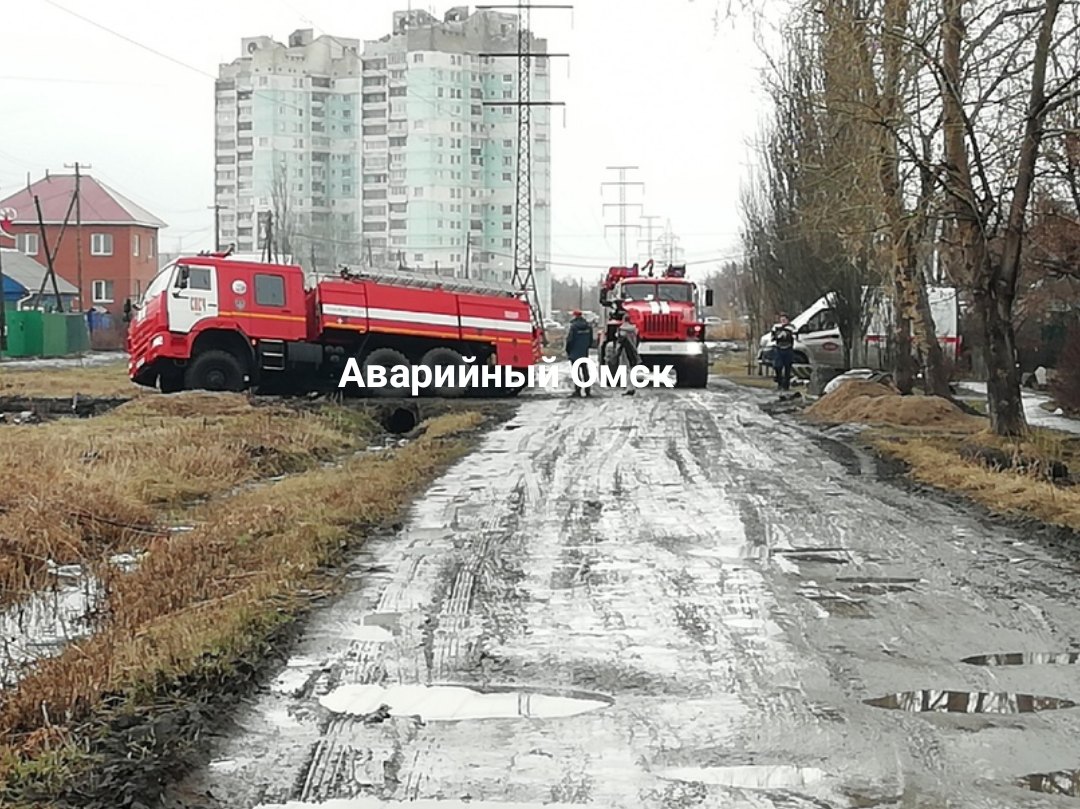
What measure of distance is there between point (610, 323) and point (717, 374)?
16236 mm

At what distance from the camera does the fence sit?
172 ft

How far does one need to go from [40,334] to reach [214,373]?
95.8ft

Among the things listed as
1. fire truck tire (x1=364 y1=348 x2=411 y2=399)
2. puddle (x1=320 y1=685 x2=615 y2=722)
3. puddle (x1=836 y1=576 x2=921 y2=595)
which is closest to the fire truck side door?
fire truck tire (x1=364 y1=348 x2=411 y2=399)

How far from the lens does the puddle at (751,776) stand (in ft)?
17.4

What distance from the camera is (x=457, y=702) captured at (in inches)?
255

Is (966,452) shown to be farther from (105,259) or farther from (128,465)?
(105,259)

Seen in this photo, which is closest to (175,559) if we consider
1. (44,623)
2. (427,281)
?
(44,623)

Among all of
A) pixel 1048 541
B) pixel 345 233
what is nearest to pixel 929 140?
pixel 1048 541

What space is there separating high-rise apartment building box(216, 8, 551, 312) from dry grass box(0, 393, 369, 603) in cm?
5072

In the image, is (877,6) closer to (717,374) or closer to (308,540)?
(308,540)

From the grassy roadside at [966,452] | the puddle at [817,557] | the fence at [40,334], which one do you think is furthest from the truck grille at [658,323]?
the fence at [40,334]

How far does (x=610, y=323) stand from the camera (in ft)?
104

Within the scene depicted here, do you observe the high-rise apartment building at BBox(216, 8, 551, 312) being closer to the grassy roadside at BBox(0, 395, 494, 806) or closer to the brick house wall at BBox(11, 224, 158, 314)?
the brick house wall at BBox(11, 224, 158, 314)

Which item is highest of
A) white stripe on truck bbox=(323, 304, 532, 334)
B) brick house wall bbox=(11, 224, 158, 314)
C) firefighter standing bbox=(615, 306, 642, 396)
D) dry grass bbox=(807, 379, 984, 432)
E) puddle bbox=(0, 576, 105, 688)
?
brick house wall bbox=(11, 224, 158, 314)
